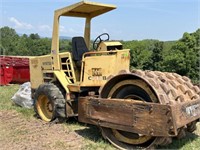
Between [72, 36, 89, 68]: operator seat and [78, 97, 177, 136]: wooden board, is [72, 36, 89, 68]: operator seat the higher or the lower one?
the higher one

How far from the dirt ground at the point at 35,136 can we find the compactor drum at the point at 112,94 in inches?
13.6

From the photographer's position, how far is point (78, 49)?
6.51 metres

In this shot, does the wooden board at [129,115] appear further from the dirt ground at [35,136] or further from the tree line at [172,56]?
the tree line at [172,56]

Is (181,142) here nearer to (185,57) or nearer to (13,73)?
(13,73)

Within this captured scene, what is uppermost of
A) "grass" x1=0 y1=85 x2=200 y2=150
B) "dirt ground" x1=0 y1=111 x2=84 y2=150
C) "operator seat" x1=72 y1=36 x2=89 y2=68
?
"operator seat" x1=72 y1=36 x2=89 y2=68

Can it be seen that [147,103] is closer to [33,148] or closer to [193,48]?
[33,148]

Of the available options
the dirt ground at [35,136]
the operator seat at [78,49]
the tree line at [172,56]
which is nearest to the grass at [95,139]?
the dirt ground at [35,136]

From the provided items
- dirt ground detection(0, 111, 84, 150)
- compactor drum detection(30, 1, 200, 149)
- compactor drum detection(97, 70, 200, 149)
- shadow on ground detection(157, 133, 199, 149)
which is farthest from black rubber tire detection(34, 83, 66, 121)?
shadow on ground detection(157, 133, 199, 149)

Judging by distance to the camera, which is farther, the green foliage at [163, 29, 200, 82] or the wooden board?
the green foliage at [163, 29, 200, 82]

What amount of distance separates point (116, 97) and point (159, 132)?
101 cm

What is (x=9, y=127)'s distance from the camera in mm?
6262

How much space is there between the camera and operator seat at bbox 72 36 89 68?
6426mm

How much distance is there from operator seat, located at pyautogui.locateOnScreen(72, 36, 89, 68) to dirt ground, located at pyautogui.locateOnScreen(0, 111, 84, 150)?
4.46 ft

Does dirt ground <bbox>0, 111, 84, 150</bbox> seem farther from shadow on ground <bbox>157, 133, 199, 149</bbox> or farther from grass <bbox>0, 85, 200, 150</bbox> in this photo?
shadow on ground <bbox>157, 133, 199, 149</bbox>
